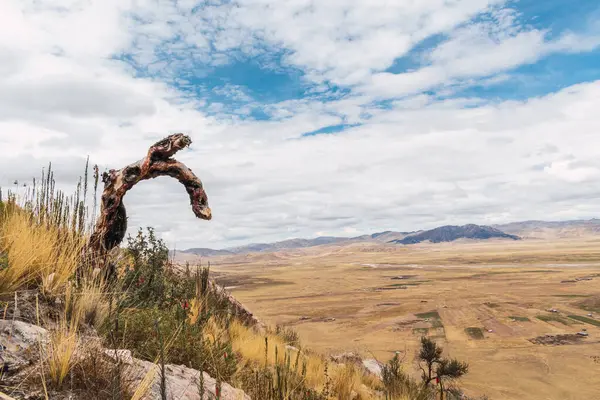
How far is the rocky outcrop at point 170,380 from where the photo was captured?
3281mm

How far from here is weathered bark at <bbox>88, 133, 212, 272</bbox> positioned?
6.26 m

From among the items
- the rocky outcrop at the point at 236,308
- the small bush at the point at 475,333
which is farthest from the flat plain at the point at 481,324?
the rocky outcrop at the point at 236,308

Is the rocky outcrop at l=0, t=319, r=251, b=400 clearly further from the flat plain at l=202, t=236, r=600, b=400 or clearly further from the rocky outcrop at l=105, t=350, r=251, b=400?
the flat plain at l=202, t=236, r=600, b=400

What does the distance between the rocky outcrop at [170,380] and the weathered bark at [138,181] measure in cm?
256

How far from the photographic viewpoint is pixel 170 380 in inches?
149

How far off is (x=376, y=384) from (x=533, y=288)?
6046cm

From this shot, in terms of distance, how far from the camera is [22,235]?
498 centimetres

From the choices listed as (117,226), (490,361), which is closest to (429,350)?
(117,226)

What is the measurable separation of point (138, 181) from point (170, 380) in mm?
3549

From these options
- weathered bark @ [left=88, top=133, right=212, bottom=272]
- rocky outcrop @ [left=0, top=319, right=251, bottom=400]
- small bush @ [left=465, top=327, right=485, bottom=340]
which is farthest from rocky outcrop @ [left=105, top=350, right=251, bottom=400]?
small bush @ [left=465, top=327, right=485, bottom=340]

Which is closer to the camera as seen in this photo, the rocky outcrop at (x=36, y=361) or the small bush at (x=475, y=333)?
the rocky outcrop at (x=36, y=361)

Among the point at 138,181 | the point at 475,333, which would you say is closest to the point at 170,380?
the point at 138,181

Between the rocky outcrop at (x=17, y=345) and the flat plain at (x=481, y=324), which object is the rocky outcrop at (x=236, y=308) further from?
the rocky outcrop at (x=17, y=345)

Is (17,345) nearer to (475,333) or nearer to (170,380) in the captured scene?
(170,380)
